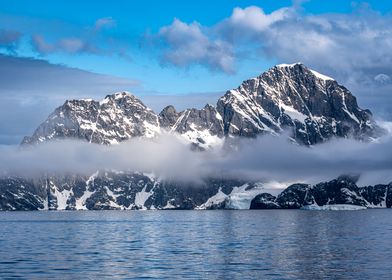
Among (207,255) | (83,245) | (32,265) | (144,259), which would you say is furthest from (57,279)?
(83,245)

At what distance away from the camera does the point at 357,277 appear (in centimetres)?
10025

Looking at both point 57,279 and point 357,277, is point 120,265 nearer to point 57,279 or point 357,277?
point 57,279

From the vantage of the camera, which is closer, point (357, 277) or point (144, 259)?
point (357, 277)

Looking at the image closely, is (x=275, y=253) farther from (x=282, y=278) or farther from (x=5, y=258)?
(x=5, y=258)

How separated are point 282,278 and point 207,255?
35.2 metres

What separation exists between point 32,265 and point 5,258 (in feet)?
45.0

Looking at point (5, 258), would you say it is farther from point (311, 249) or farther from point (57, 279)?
point (311, 249)

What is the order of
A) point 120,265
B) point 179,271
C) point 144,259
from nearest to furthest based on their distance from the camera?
point 179,271, point 120,265, point 144,259

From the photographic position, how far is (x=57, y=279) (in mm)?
98625

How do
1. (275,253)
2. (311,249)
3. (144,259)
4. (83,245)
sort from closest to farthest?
1. (144,259)
2. (275,253)
3. (311,249)
4. (83,245)

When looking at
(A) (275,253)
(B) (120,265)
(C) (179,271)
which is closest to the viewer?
(C) (179,271)

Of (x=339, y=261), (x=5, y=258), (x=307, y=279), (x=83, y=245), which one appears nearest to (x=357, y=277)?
(x=307, y=279)

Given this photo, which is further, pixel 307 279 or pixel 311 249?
pixel 311 249

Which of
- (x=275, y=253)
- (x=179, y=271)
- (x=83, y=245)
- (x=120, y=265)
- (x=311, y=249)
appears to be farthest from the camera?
(x=83, y=245)
